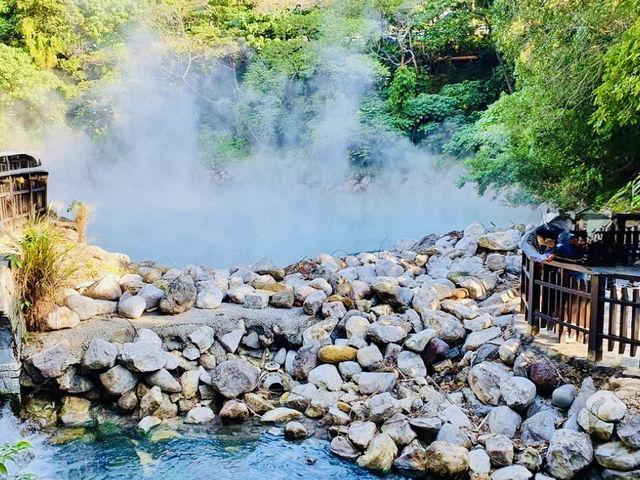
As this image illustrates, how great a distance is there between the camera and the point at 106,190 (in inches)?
792

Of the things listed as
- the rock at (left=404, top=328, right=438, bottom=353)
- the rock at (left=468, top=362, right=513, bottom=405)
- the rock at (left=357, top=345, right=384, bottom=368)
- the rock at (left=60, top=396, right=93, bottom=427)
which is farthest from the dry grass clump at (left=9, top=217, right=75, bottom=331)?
the rock at (left=468, top=362, right=513, bottom=405)

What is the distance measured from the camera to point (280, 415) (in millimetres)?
5918

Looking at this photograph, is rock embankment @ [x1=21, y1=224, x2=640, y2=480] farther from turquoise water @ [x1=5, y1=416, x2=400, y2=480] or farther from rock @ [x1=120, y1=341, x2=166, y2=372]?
turquoise water @ [x1=5, y1=416, x2=400, y2=480]

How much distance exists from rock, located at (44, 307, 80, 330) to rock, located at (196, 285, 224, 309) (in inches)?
61.6

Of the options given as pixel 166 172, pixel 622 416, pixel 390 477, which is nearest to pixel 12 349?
pixel 390 477

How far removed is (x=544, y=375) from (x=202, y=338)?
12.7 ft

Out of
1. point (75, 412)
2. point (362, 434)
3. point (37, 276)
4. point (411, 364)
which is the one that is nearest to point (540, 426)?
point (362, 434)

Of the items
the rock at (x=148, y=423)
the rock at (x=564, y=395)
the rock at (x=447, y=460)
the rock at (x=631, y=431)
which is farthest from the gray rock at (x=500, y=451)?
the rock at (x=148, y=423)

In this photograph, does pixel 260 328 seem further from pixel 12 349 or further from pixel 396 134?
pixel 396 134

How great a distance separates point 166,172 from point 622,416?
18.7m

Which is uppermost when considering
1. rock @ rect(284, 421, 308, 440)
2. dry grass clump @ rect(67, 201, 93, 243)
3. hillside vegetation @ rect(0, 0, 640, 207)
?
hillside vegetation @ rect(0, 0, 640, 207)

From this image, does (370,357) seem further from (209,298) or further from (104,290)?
(104,290)

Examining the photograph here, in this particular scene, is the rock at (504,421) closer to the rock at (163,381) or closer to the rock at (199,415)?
the rock at (199,415)

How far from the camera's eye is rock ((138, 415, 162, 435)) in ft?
18.8
